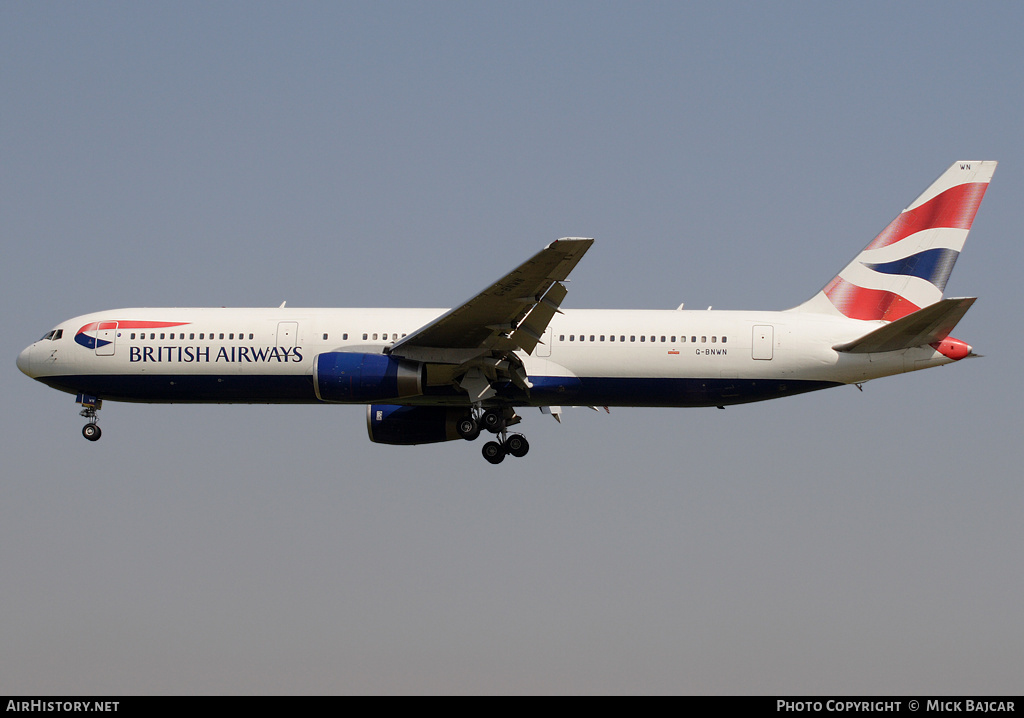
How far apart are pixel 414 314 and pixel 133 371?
7.82m

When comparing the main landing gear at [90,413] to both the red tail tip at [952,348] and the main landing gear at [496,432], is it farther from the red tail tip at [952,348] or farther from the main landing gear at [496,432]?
the red tail tip at [952,348]

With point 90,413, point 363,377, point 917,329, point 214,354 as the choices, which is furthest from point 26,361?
point 917,329

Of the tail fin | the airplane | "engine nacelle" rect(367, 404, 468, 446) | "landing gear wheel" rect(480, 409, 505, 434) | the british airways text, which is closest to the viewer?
the airplane

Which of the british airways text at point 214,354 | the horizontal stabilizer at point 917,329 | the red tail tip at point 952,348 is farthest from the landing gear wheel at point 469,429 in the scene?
the red tail tip at point 952,348

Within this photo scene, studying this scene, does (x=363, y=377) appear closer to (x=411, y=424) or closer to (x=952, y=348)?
(x=411, y=424)

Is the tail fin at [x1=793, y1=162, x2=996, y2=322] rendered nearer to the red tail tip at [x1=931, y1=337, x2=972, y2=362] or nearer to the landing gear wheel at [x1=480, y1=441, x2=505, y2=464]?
the red tail tip at [x1=931, y1=337, x2=972, y2=362]

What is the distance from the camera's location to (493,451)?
113 feet

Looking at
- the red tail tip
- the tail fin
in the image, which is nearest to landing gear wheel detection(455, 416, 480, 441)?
the tail fin

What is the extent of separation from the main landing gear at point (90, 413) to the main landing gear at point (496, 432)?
10226 mm

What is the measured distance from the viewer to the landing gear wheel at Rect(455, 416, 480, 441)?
1336 inches

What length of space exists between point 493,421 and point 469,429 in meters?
0.74
